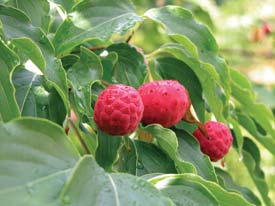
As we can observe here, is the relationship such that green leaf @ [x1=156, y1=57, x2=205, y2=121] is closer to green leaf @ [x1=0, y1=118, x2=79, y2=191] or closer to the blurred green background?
green leaf @ [x1=0, y1=118, x2=79, y2=191]

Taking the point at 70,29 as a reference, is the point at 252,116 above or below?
below

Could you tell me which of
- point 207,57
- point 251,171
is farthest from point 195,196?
point 251,171

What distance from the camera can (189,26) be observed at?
1.12m

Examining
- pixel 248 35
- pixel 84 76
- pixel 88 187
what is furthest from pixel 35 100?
pixel 248 35

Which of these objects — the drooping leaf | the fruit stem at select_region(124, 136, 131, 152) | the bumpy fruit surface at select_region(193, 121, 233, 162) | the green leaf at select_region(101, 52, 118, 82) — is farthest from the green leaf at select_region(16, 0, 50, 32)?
the drooping leaf

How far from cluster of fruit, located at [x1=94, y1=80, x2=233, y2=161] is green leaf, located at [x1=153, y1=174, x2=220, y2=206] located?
14 centimetres

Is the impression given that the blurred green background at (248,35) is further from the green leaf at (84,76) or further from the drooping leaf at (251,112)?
the green leaf at (84,76)

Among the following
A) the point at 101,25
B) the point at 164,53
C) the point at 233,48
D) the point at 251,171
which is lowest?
the point at 233,48

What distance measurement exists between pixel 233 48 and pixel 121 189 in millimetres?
3924

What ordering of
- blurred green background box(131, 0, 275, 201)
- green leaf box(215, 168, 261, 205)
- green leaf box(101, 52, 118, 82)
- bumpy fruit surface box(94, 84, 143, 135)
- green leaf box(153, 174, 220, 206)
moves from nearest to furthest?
green leaf box(153, 174, 220, 206), bumpy fruit surface box(94, 84, 143, 135), green leaf box(101, 52, 118, 82), green leaf box(215, 168, 261, 205), blurred green background box(131, 0, 275, 201)

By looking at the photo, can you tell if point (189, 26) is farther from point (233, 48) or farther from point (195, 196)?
point (233, 48)

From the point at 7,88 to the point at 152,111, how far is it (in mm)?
263

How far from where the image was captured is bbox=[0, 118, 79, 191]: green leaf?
26.9 inches

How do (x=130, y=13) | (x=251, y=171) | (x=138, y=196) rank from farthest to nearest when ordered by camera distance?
(x=251, y=171), (x=130, y=13), (x=138, y=196)
